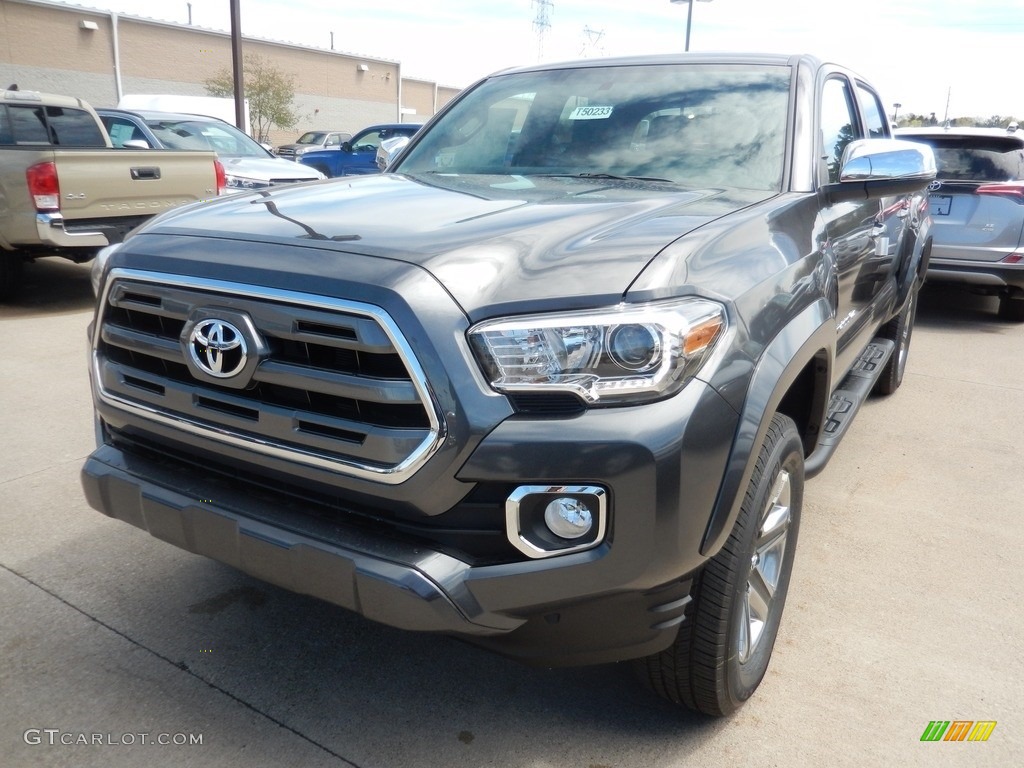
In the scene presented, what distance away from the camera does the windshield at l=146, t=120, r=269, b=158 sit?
10.7m

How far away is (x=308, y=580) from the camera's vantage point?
6.41ft

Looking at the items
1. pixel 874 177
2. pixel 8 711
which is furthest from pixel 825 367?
pixel 8 711

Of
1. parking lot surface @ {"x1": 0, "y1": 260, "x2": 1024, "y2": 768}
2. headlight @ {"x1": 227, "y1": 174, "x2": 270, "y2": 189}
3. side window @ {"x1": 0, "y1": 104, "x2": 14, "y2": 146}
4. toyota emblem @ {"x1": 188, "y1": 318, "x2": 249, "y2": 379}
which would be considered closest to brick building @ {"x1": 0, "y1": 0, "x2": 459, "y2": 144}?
headlight @ {"x1": 227, "y1": 174, "x2": 270, "y2": 189}

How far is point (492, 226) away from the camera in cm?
220

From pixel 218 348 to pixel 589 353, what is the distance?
2.90ft

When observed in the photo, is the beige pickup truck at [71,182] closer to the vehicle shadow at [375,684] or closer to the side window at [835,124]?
the vehicle shadow at [375,684]

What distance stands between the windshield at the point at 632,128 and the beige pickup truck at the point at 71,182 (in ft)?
15.2

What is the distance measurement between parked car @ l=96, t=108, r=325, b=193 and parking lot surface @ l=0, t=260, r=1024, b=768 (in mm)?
7043

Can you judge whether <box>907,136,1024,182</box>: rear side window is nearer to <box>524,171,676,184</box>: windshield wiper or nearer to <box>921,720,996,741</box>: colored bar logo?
<box>524,171,676,184</box>: windshield wiper

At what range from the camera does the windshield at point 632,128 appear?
118 inches

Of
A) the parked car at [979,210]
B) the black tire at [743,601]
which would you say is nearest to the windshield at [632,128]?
the black tire at [743,601]

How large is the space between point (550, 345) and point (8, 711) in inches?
Answer: 72.4

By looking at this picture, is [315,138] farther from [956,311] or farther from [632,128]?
[632,128]

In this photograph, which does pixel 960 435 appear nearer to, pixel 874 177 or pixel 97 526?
pixel 874 177
